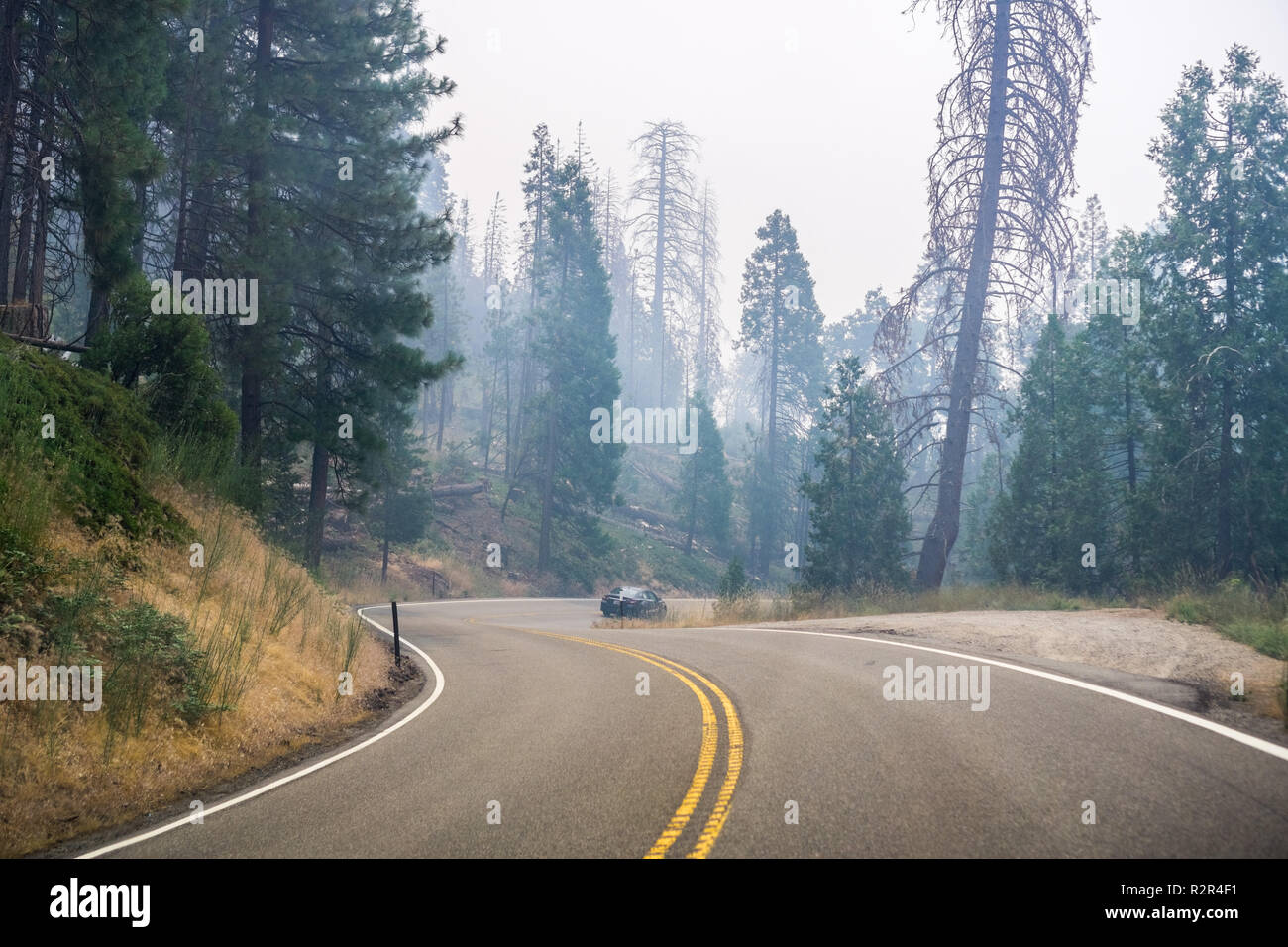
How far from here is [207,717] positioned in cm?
891

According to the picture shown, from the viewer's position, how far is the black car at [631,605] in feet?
111

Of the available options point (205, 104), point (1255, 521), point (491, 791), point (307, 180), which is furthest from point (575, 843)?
point (1255, 521)

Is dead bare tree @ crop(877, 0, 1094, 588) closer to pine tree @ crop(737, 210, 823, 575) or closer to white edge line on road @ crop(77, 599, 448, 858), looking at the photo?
white edge line on road @ crop(77, 599, 448, 858)

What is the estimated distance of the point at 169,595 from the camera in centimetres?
1093

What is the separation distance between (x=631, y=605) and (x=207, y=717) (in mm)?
25494

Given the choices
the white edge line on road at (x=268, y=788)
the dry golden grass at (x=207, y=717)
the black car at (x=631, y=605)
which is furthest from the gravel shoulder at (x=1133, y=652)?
the black car at (x=631, y=605)

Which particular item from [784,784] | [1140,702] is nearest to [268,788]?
[784,784]

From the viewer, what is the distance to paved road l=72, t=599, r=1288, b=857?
5160 millimetres

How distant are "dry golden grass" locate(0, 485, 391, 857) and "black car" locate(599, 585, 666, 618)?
17.4m

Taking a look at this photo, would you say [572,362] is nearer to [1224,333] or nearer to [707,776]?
[1224,333]

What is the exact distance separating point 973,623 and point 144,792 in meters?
13.6

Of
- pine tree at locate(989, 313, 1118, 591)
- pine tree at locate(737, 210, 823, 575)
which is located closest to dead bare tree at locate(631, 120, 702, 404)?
pine tree at locate(737, 210, 823, 575)
